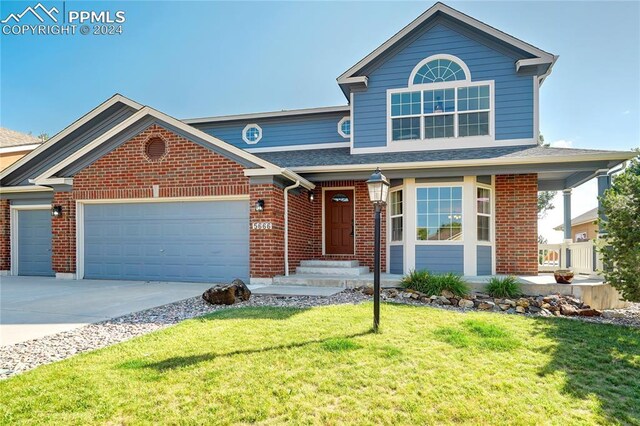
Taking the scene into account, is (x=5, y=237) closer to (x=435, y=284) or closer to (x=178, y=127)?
(x=178, y=127)

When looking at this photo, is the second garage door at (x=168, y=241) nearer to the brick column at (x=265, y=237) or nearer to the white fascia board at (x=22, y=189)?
the brick column at (x=265, y=237)

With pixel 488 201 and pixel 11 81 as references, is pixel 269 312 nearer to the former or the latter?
pixel 488 201

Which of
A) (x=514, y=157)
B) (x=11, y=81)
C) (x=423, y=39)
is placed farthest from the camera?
(x=11, y=81)

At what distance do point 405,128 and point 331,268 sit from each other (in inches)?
179

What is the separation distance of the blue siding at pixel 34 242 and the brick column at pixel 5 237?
32cm

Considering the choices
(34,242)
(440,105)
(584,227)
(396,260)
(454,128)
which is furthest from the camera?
(584,227)

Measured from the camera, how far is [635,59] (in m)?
12.9

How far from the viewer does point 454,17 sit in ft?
35.0

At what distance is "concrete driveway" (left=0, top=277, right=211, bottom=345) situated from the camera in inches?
223

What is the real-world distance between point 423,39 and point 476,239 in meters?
5.87

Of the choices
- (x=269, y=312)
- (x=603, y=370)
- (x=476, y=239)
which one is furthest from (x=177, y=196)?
(x=603, y=370)

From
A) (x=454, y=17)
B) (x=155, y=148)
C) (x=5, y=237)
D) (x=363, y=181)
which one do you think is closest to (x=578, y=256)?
(x=363, y=181)

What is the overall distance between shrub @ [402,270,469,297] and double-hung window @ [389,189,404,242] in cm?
240

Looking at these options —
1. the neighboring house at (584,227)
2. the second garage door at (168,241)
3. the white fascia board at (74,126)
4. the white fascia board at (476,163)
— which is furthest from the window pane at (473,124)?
the neighboring house at (584,227)
